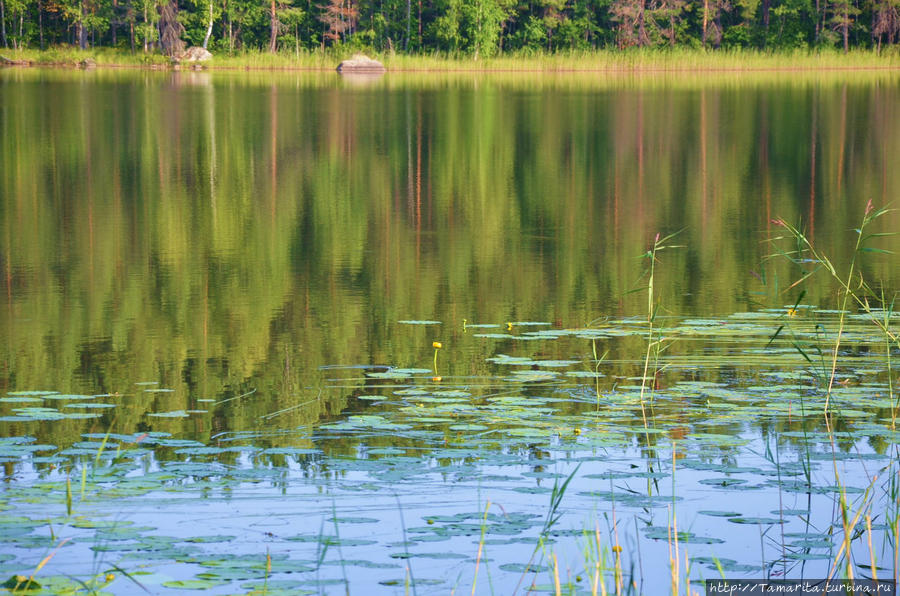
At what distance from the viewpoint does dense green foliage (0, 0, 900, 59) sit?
68.1m

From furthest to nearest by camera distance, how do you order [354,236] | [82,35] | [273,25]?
[273,25] → [82,35] → [354,236]

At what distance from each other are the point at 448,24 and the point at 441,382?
6400 centimetres

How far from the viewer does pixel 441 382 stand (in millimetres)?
7059

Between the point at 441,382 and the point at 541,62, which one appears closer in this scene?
the point at 441,382

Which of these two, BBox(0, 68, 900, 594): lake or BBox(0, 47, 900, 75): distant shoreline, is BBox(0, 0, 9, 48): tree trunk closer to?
BBox(0, 47, 900, 75): distant shoreline

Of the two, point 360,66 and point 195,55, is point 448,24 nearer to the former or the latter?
point 360,66

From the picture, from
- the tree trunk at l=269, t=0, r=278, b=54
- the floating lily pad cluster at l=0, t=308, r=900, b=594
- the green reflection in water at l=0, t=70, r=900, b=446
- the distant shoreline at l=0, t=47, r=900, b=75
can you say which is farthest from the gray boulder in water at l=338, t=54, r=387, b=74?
the floating lily pad cluster at l=0, t=308, r=900, b=594

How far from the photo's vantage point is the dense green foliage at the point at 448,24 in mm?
68062

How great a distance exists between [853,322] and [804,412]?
2192mm

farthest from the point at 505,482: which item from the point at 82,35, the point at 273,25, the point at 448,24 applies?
the point at 82,35

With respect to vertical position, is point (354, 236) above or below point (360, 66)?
below

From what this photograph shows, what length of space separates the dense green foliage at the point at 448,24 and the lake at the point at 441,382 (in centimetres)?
5253

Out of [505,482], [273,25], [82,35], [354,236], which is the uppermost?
[273,25]

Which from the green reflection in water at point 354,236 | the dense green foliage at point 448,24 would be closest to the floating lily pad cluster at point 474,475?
the green reflection in water at point 354,236
